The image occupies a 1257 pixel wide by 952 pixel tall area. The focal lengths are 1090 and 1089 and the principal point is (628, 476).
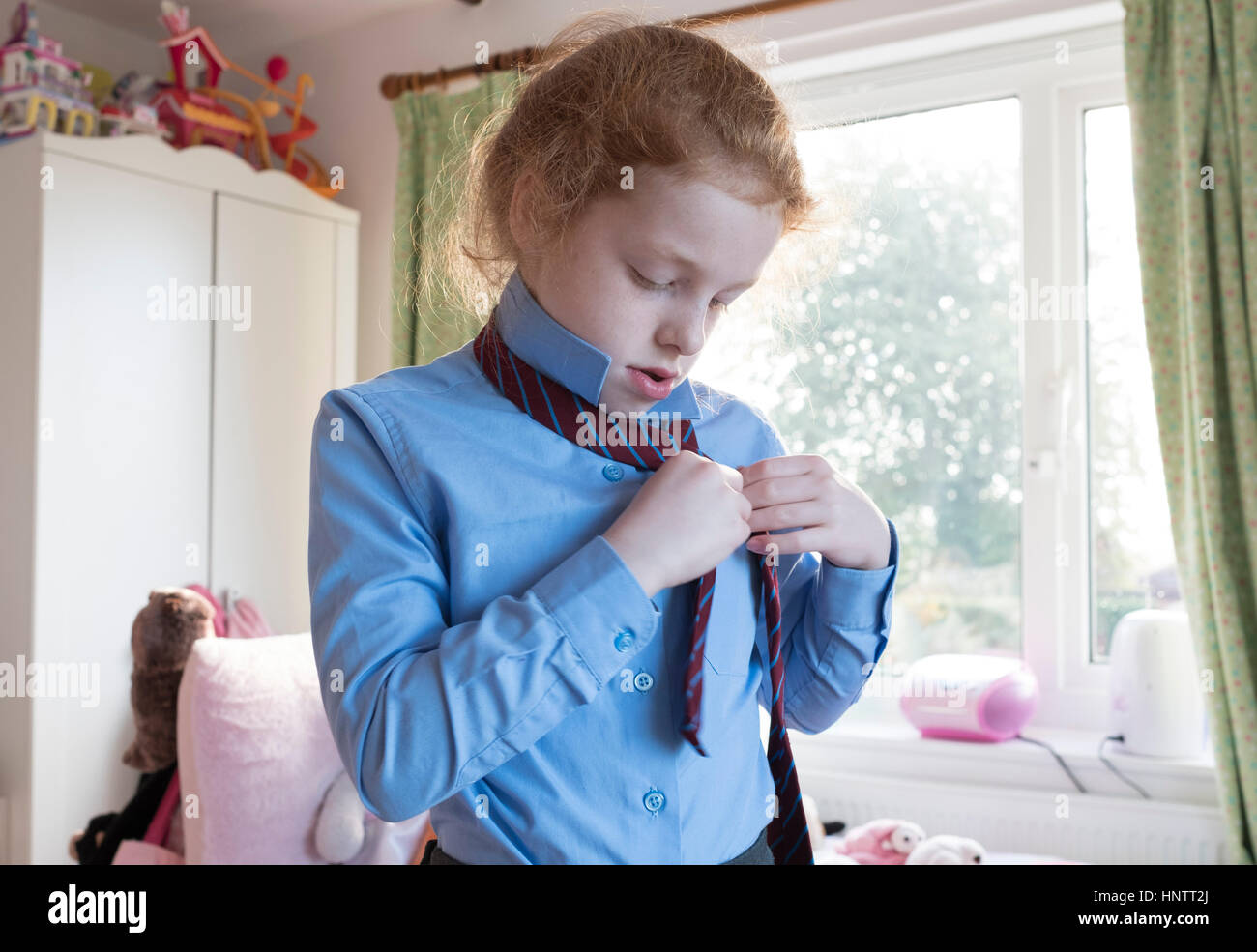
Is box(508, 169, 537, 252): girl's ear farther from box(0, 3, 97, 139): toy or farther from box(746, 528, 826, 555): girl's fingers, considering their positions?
box(0, 3, 97, 139): toy

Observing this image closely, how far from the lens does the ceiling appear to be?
310 cm

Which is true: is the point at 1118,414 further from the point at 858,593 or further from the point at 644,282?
the point at 644,282

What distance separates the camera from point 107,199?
248cm

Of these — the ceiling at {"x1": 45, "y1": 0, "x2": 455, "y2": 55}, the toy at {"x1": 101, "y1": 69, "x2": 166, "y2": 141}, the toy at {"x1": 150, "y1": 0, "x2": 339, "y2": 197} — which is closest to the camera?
the toy at {"x1": 101, "y1": 69, "x2": 166, "y2": 141}

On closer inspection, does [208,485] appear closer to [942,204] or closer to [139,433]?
[139,433]

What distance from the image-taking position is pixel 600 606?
0.69 meters

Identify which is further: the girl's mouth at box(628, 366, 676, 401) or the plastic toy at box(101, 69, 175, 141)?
the plastic toy at box(101, 69, 175, 141)

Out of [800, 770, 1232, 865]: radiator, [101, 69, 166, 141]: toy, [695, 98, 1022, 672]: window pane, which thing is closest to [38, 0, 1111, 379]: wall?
[101, 69, 166, 141]: toy

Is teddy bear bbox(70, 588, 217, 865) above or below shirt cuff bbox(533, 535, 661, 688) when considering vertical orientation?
below

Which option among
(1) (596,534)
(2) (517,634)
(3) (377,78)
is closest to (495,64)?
(3) (377,78)

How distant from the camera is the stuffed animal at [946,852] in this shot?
1.97 m

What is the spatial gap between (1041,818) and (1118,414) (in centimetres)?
92

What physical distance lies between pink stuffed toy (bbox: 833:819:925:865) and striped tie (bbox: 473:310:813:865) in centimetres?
136

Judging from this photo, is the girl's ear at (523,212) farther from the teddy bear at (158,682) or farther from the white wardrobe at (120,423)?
the white wardrobe at (120,423)
